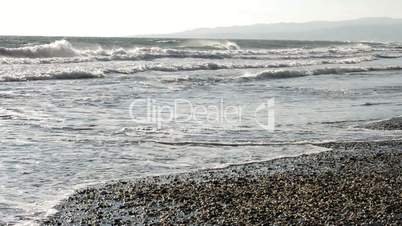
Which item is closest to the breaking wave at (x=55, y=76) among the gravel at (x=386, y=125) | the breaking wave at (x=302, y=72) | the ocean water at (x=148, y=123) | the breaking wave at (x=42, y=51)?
the ocean water at (x=148, y=123)

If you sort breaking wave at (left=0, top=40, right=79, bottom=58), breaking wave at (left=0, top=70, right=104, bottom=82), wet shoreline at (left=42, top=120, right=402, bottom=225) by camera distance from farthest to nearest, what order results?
breaking wave at (left=0, top=40, right=79, bottom=58) < breaking wave at (left=0, top=70, right=104, bottom=82) < wet shoreline at (left=42, top=120, right=402, bottom=225)

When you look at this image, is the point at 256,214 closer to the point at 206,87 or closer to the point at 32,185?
the point at 32,185

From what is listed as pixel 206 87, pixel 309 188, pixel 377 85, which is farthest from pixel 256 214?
pixel 377 85

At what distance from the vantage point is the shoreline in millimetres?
8570

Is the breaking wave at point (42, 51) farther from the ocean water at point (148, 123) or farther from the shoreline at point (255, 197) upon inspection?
the shoreline at point (255, 197)

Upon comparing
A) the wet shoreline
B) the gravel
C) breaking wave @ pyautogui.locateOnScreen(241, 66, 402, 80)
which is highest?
the wet shoreline

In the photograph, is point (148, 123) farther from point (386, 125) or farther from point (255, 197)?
point (255, 197)

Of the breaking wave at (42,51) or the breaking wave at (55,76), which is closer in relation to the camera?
the breaking wave at (55,76)

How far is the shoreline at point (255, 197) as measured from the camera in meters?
8.57

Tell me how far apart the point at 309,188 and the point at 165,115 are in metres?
10.3

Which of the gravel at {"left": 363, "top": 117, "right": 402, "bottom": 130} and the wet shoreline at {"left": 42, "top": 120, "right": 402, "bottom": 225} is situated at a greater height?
the wet shoreline at {"left": 42, "top": 120, "right": 402, "bottom": 225}

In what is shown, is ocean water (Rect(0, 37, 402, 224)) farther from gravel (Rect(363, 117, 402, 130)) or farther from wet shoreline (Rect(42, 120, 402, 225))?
wet shoreline (Rect(42, 120, 402, 225))

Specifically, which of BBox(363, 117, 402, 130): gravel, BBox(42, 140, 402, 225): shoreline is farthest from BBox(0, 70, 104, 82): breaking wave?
BBox(42, 140, 402, 225): shoreline

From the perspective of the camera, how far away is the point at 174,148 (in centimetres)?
1427
